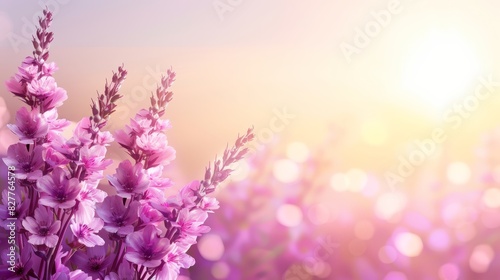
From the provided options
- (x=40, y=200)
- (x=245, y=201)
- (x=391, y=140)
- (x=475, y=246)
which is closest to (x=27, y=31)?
(x=245, y=201)

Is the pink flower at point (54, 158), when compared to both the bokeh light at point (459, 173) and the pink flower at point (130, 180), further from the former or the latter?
the bokeh light at point (459, 173)

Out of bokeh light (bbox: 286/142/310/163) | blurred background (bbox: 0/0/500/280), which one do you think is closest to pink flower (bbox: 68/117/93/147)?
blurred background (bbox: 0/0/500/280)

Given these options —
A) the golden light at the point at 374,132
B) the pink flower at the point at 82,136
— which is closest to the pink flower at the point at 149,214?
the pink flower at the point at 82,136

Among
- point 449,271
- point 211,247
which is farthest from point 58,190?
point 449,271

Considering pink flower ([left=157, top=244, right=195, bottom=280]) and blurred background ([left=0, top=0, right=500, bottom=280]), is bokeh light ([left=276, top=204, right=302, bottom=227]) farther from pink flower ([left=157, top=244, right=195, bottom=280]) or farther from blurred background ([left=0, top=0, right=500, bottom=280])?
pink flower ([left=157, top=244, right=195, bottom=280])

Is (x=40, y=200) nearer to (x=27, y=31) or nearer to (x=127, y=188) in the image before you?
(x=127, y=188)
